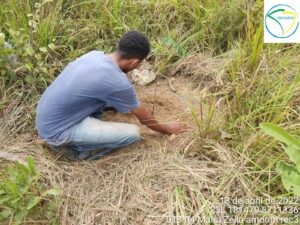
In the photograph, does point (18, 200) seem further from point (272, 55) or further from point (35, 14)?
point (272, 55)

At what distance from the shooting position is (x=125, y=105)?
2154 mm

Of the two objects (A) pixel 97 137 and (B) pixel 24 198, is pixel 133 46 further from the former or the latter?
(B) pixel 24 198

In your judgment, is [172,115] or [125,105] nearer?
[125,105]

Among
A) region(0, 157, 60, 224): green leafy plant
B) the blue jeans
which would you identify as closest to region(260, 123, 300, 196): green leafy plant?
the blue jeans

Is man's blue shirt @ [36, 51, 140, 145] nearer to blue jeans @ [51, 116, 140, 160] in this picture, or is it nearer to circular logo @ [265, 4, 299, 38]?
blue jeans @ [51, 116, 140, 160]

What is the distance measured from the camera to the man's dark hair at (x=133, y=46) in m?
2.11

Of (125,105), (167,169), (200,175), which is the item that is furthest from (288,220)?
(125,105)

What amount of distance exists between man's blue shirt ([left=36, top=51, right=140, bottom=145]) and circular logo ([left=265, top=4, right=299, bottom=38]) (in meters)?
0.99

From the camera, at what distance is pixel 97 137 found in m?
2.25

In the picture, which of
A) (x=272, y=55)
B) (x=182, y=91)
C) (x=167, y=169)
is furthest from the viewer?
A: (x=182, y=91)

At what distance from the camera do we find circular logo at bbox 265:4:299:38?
242 cm

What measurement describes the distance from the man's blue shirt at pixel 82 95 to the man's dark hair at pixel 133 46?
0.09m

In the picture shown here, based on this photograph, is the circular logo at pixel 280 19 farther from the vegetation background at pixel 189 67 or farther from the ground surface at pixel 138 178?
the ground surface at pixel 138 178

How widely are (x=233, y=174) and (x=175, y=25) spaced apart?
1457 millimetres
